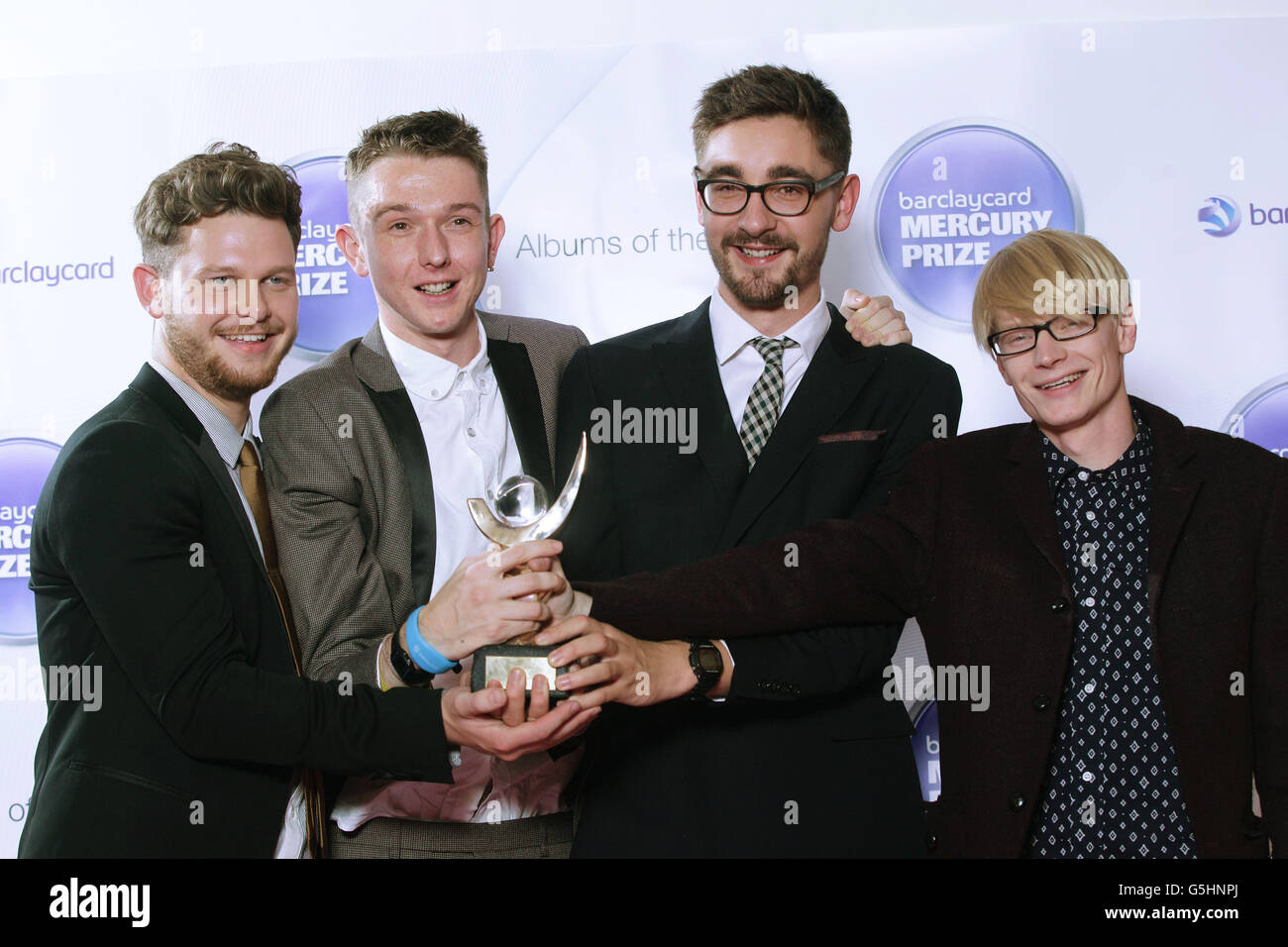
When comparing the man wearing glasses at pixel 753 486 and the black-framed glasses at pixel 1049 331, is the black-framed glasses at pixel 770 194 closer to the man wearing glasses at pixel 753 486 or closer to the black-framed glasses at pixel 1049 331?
the man wearing glasses at pixel 753 486

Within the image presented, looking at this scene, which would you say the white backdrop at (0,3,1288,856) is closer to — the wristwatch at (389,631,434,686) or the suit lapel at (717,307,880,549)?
the suit lapel at (717,307,880,549)

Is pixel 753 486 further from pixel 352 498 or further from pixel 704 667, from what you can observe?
pixel 352 498

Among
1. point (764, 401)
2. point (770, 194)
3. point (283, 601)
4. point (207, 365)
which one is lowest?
point (283, 601)

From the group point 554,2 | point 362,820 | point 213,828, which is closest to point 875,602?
point 362,820

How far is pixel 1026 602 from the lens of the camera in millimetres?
1824

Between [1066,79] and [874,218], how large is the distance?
62cm

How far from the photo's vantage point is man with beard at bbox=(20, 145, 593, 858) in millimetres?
1874

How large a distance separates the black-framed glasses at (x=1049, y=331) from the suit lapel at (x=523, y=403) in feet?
2.87

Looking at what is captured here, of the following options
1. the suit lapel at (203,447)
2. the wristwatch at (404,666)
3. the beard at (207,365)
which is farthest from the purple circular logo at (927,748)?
the beard at (207,365)

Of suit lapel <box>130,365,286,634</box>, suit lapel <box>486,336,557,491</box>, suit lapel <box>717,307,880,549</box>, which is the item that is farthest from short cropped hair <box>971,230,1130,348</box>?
suit lapel <box>130,365,286,634</box>

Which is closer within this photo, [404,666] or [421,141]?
[404,666]

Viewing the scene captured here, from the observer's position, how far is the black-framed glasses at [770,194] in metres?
2.28

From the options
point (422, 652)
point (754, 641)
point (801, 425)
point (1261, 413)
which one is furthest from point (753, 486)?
point (1261, 413)

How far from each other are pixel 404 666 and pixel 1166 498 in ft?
4.20
